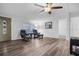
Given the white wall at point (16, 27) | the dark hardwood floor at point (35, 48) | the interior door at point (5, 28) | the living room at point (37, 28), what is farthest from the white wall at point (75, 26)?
the interior door at point (5, 28)

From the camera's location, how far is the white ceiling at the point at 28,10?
2.02m

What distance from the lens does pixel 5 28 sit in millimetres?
2084

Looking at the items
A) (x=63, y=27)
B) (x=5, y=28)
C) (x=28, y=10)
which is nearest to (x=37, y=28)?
(x=28, y=10)

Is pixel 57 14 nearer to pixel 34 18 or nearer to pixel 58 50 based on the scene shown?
pixel 34 18

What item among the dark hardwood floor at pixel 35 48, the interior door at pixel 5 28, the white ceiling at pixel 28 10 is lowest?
the dark hardwood floor at pixel 35 48

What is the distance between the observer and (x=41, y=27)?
2135 millimetres

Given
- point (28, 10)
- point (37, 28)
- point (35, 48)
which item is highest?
point (28, 10)

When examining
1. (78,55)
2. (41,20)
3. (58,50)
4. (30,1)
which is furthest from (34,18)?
(78,55)

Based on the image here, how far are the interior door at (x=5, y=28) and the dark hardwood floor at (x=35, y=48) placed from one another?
0.09m

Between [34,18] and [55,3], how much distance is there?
1.48 ft

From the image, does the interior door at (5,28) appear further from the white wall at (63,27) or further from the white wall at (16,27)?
the white wall at (63,27)

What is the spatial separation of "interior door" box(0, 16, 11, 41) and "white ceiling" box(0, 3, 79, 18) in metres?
0.11

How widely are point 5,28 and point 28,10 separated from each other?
0.52 meters

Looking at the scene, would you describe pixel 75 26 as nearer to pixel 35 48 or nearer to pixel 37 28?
pixel 37 28
